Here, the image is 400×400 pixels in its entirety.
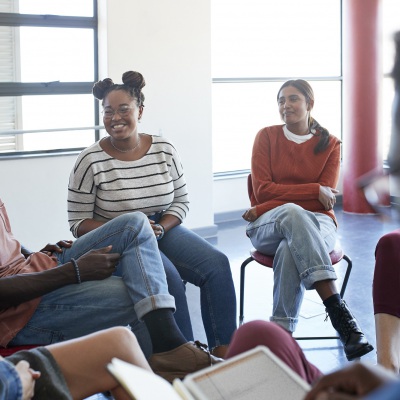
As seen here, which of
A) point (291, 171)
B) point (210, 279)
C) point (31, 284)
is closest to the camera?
point (31, 284)

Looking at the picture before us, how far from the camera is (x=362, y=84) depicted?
5934 millimetres

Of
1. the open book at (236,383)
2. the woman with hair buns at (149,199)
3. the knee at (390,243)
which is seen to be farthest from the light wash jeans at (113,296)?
the open book at (236,383)

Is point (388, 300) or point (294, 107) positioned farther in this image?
point (294, 107)

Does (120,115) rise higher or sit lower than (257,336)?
higher

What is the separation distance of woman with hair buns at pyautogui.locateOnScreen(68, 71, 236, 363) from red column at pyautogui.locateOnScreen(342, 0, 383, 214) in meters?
3.33

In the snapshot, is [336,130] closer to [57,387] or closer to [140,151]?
[140,151]

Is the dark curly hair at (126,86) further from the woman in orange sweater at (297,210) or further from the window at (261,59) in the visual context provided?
the window at (261,59)

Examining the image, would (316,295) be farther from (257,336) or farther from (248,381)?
(248,381)

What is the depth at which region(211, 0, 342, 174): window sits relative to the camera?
5.83 metres

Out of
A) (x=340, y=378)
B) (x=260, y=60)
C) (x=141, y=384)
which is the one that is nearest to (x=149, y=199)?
(x=141, y=384)

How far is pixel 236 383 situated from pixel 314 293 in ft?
8.98

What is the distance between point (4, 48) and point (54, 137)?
68cm

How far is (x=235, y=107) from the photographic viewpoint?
5.98 metres

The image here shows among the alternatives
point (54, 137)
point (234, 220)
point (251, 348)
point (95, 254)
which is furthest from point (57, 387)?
point (234, 220)
